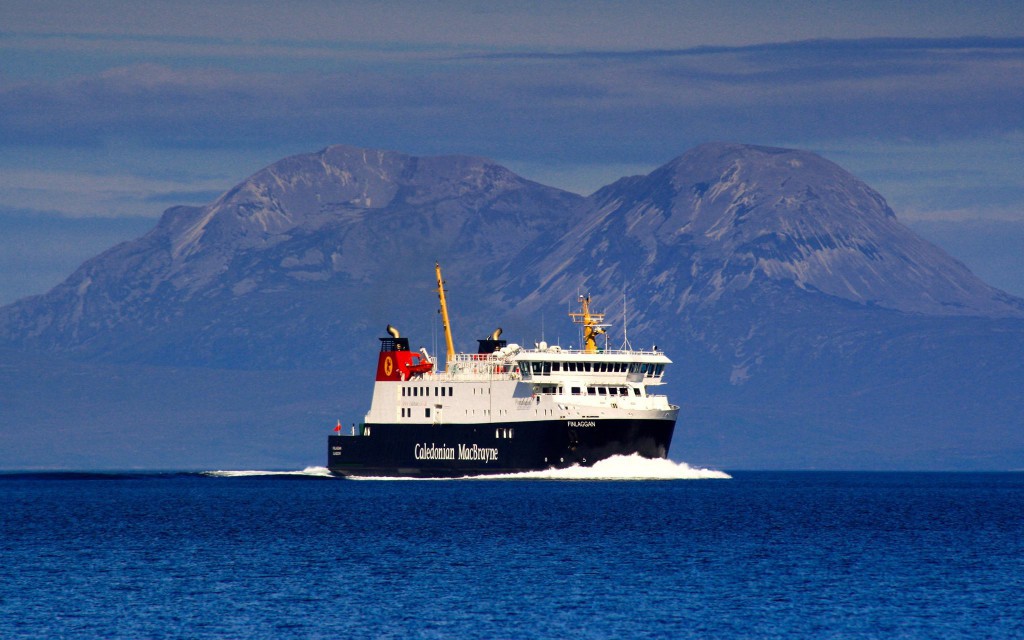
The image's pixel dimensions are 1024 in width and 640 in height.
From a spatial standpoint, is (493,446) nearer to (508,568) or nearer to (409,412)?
(409,412)

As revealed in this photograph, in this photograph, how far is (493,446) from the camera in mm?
128250

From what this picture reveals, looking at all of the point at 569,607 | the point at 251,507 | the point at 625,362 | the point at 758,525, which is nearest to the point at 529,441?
the point at 625,362

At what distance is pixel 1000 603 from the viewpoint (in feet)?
217

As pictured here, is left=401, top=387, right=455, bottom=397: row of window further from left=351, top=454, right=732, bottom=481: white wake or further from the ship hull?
left=351, top=454, right=732, bottom=481: white wake

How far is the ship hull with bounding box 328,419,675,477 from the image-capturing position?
12294 centimetres

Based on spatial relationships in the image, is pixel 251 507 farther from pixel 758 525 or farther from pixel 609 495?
pixel 758 525

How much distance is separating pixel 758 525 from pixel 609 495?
2010cm

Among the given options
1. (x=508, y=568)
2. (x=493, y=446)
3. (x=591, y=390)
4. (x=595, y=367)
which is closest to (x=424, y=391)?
(x=493, y=446)

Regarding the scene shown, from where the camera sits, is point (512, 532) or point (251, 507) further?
point (251, 507)

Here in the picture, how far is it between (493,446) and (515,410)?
126 inches

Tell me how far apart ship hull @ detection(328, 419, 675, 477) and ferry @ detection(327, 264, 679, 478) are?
7cm

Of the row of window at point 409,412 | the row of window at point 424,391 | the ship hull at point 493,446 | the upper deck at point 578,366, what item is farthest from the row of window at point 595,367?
the row of window at point 409,412

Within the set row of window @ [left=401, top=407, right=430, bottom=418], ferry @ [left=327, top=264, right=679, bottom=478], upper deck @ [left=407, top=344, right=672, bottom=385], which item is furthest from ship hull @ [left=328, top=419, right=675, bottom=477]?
upper deck @ [left=407, top=344, right=672, bottom=385]

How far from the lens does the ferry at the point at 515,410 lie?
123 meters
